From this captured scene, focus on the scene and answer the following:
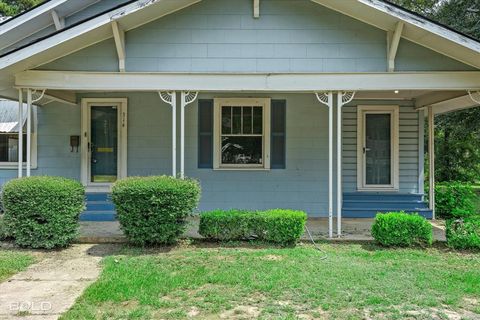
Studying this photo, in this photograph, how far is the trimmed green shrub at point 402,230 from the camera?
659 centimetres

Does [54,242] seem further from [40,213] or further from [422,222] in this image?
[422,222]

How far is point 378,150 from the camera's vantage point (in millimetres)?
9844

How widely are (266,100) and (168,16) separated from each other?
2927 millimetres

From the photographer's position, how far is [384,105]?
383 inches

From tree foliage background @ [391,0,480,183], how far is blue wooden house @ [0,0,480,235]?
253 inches

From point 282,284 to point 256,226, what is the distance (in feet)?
6.45

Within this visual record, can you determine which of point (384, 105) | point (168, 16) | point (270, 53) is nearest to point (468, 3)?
point (384, 105)

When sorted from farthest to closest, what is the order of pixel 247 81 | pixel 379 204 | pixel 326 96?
pixel 379 204, pixel 326 96, pixel 247 81

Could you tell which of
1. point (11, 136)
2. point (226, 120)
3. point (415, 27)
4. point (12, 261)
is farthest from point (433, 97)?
point (11, 136)

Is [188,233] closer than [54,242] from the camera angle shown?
No

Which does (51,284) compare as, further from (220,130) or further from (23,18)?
(23,18)

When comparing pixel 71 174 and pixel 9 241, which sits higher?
pixel 71 174

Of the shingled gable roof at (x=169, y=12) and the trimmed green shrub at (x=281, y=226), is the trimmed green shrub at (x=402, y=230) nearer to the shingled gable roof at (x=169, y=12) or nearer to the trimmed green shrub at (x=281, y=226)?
the trimmed green shrub at (x=281, y=226)

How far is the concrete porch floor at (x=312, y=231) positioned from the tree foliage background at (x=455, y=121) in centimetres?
847
